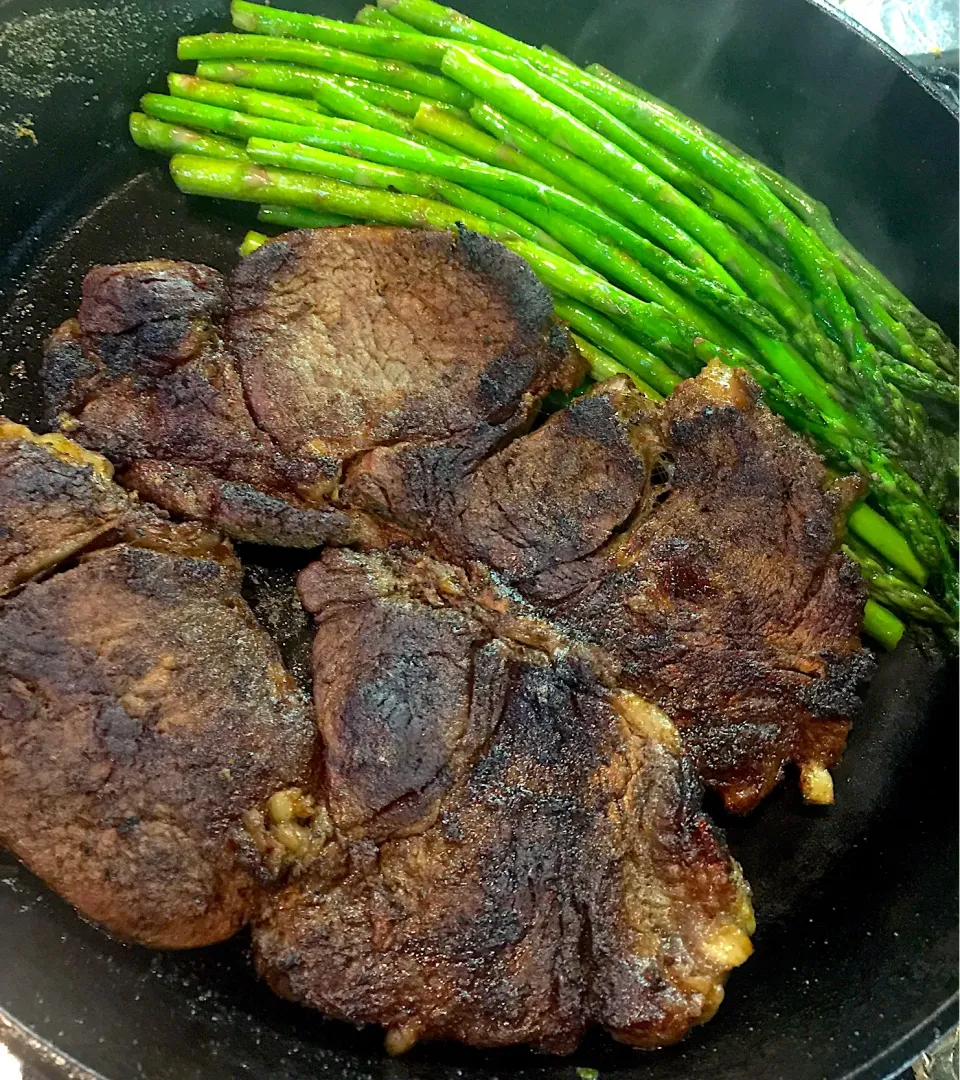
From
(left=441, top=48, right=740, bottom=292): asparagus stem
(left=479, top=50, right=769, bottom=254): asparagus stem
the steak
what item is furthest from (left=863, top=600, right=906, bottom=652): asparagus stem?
the steak

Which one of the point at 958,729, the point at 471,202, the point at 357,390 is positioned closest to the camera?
the point at 357,390

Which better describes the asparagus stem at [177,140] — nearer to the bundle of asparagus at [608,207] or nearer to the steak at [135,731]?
the bundle of asparagus at [608,207]

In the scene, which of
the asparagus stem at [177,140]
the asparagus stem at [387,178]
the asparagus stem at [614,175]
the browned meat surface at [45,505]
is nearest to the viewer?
the browned meat surface at [45,505]

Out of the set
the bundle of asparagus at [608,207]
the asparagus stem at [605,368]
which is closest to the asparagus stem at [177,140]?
the bundle of asparagus at [608,207]

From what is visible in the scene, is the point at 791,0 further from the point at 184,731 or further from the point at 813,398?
the point at 184,731

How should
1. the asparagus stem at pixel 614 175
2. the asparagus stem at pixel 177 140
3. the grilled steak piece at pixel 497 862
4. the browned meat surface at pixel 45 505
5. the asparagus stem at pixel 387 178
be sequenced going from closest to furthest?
the grilled steak piece at pixel 497 862, the browned meat surface at pixel 45 505, the asparagus stem at pixel 614 175, the asparagus stem at pixel 387 178, the asparagus stem at pixel 177 140

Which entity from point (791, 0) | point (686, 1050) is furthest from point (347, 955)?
point (791, 0)
